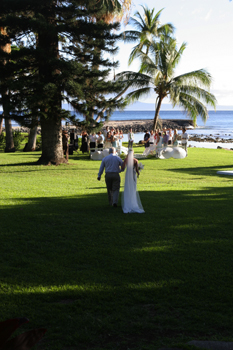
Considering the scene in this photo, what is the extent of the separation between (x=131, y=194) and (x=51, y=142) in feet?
38.3

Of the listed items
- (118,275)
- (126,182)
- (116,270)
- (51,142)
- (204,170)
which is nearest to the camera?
(118,275)

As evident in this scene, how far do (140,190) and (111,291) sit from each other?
28.1ft

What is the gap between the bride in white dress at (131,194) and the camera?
927 cm

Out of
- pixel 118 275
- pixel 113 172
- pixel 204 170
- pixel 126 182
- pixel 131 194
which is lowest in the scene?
pixel 118 275

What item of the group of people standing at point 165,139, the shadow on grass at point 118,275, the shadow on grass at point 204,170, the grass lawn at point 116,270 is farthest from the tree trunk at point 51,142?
the shadow on grass at point 118,275

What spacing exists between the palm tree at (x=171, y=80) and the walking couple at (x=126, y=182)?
24.5 m

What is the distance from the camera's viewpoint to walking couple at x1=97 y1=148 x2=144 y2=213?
9289mm

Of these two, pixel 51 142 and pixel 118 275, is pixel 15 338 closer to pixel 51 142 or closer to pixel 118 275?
pixel 118 275

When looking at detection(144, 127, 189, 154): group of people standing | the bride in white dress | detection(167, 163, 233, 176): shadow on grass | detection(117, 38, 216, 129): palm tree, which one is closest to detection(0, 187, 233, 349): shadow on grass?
the bride in white dress

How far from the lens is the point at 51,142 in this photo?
20.0m

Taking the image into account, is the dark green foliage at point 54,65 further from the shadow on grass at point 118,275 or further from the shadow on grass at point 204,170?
the shadow on grass at point 118,275

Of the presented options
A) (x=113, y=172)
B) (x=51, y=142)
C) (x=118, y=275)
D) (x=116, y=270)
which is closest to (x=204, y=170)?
(x=51, y=142)

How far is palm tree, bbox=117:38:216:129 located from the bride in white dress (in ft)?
80.5

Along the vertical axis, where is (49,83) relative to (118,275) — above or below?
above
